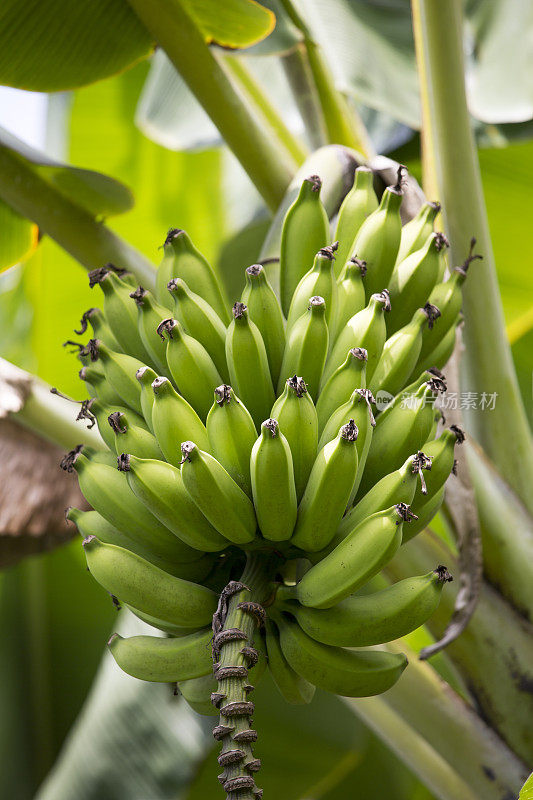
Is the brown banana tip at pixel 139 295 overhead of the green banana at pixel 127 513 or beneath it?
overhead

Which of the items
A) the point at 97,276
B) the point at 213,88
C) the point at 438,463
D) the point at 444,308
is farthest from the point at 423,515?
the point at 213,88

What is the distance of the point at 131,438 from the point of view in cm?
77

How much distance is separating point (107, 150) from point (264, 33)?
1173 millimetres

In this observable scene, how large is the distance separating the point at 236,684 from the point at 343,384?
31 centimetres

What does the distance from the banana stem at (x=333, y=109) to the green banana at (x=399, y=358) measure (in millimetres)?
755

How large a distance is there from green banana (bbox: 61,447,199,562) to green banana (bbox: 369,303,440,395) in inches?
10.8

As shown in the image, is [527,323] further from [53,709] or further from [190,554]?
[53,709]

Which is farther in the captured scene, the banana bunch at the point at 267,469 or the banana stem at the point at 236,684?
A: the banana bunch at the point at 267,469

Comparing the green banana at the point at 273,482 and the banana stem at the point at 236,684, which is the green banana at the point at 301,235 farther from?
the banana stem at the point at 236,684

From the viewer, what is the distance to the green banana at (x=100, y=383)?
873 mm

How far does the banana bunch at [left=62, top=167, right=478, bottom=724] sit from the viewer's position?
68cm

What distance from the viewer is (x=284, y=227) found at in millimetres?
933

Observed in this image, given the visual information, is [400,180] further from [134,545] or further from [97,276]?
[134,545]

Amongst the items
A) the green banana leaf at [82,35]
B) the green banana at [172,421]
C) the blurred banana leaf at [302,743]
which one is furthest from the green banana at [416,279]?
the blurred banana leaf at [302,743]
